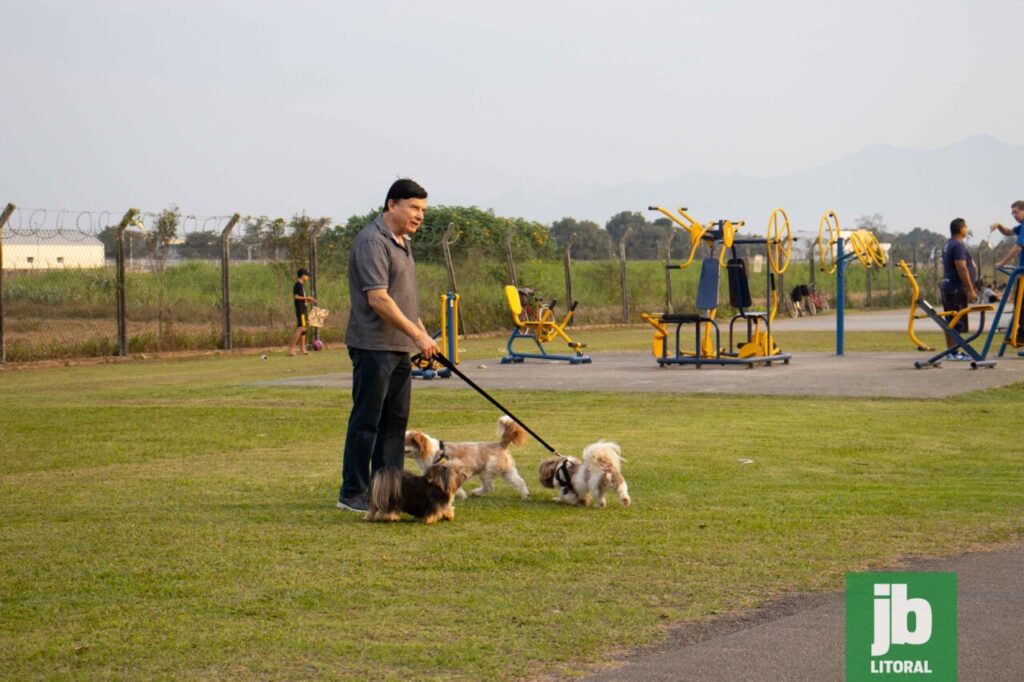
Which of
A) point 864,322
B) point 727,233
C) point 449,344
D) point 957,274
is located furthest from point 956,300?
point 864,322

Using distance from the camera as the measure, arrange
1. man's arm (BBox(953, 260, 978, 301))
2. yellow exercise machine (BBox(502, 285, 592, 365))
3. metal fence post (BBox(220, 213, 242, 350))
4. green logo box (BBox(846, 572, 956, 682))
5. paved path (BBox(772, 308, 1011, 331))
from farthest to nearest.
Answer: paved path (BBox(772, 308, 1011, 331)) → metal fence post (BBox(220, 213, 242, 350)) → yellow exercise machine (BBox(502, 285, 592, 365)) → man's arm (BBox(953, 260, 978, 301)) → green logo box (BBox(846, 572, 956, 682))

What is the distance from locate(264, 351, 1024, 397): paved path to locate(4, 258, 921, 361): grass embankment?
811 cm

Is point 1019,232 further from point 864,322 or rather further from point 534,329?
point 864,322

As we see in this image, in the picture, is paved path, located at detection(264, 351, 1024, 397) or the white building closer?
paved path, located at detection(264, 351, 1024, 397)

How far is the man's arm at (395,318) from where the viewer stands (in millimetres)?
8477

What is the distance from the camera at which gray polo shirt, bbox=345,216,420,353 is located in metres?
8.59

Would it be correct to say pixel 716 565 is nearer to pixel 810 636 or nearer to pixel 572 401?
pixel 810 636

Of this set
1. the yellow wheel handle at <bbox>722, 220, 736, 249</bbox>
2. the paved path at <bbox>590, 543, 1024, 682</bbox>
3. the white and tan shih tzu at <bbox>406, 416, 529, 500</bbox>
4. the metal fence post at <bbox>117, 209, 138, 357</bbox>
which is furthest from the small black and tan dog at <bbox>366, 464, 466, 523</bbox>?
the metal fence post at <bbox>117, 209, 138, 357</bbox>

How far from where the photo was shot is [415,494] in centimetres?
836

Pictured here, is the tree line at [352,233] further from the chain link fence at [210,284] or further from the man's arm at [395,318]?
the man's arm at [395,318]

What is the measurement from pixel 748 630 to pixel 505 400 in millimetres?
10938

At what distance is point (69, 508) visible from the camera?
9000 mm

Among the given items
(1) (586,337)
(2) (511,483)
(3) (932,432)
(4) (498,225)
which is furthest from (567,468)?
(4) (498,225)

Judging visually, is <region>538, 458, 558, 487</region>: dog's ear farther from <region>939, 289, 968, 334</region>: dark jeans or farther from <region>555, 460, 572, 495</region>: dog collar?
<region>939, 289, 968, 334</region>: dark jeans
